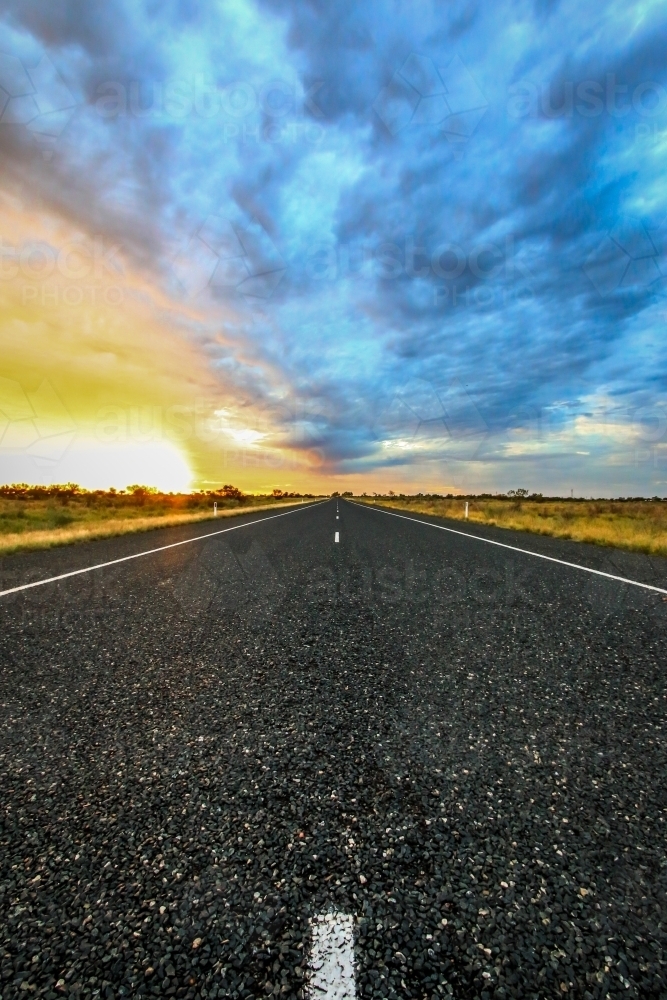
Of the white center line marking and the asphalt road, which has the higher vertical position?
the white center line marking

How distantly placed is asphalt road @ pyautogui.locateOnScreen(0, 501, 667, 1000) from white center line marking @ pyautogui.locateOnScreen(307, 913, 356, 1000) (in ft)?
0.07

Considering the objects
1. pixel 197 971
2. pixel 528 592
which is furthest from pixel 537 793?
pixel 528 592

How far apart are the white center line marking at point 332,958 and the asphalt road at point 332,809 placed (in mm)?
21

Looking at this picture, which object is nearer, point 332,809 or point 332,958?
point 332,958

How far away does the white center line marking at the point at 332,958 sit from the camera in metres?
1.17

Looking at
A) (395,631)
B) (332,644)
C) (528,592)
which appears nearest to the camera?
(332,644)

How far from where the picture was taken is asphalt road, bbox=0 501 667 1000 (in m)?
1.26

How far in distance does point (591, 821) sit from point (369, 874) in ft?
3.09

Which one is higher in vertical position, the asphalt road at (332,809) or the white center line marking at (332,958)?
the white center line marking at (332,958)

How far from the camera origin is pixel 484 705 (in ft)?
9.36

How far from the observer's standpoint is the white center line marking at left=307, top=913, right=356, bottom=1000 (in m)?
1.17

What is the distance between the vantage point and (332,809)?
187 cm

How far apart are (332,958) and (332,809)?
624mm

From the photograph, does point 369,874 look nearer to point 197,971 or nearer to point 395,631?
point 197,971
